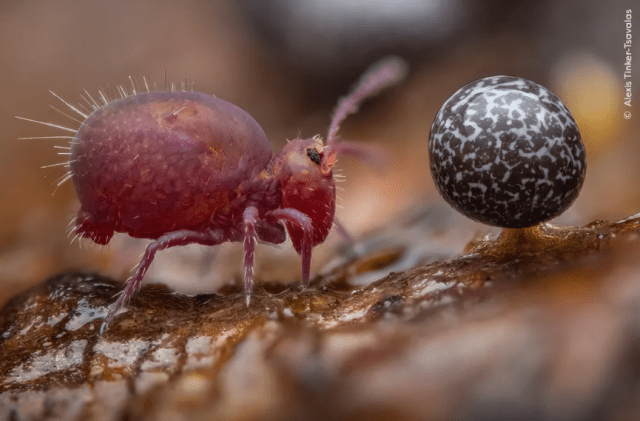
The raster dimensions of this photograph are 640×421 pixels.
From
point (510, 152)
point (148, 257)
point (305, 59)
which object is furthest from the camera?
point (305, 59)

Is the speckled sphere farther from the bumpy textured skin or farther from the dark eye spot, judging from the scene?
the bumpy textured skin

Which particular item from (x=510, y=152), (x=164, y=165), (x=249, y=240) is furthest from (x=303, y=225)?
(x=510, y=152)

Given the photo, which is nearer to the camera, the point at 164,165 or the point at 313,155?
the point at 164,165

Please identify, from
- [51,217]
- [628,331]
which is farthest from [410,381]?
[51,217]

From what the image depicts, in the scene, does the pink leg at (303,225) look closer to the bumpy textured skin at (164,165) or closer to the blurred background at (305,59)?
the bumpy textured skin at (164,165)

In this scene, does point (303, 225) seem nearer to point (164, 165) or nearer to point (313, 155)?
point (313, 155)

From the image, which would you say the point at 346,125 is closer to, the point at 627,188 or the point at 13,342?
the point at 627,188

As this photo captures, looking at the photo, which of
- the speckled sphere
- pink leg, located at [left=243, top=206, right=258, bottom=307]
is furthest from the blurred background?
the speckled sphere
